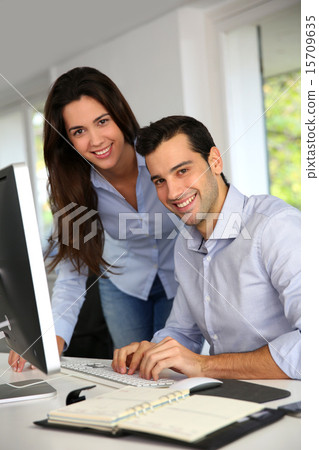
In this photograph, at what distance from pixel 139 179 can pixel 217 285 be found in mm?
260

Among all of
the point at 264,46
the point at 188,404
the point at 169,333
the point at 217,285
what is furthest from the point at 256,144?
the point at 188,404

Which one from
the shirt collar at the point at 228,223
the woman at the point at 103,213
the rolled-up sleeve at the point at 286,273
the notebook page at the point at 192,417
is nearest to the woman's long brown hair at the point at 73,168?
the woman at the point at 103,213

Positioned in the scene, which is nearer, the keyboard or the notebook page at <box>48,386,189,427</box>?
the notebook page at <box>48,386,189,427</box>

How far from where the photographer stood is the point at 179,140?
2.95ft

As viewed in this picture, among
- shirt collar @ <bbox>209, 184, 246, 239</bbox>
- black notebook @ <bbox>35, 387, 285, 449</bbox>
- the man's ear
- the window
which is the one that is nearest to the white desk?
black notebook @ <bbox>35, 387, 285, 449</bbox>

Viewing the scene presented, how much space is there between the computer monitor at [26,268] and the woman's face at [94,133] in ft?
1.32

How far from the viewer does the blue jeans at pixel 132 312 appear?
1081 millimetres

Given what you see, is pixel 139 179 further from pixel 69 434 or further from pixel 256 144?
pixel 69 434

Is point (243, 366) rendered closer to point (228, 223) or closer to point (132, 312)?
point (228, 223)

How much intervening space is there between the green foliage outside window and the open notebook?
56 cm

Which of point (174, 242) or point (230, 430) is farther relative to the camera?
point (174, 242)

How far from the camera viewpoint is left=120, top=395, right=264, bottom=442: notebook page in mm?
436

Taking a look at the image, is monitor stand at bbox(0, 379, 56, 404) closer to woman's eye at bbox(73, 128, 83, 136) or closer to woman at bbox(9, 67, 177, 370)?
woman at bbox(9, 67, 177, 370)
